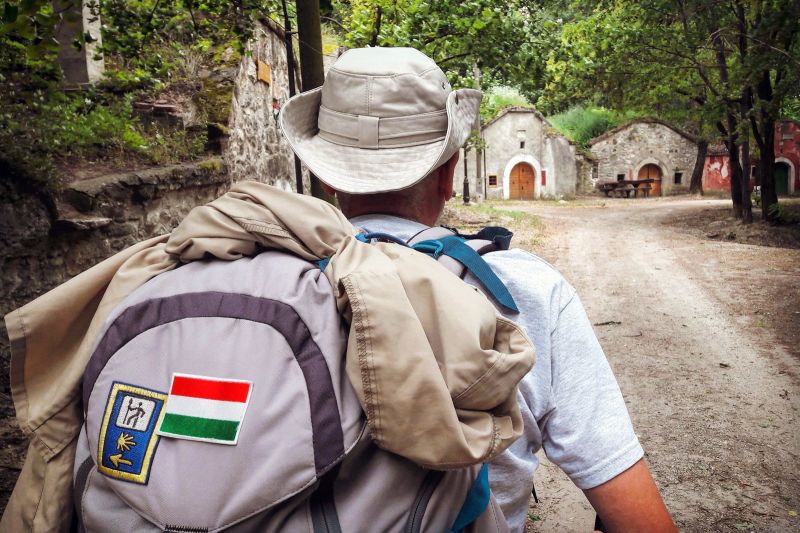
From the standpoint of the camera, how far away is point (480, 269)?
1.19m

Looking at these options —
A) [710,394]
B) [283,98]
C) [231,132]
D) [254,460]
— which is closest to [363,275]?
[254,460]

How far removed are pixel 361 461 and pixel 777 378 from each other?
18.5 feet

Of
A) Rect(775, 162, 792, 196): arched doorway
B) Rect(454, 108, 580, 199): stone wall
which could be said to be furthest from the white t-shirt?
Rect(775, 162, 792, 196): arched doorway

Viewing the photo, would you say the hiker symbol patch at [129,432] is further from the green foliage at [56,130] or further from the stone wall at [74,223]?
the green foliage at [56,130]

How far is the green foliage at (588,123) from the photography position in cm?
3612

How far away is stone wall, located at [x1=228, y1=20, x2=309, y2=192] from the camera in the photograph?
23.3ft

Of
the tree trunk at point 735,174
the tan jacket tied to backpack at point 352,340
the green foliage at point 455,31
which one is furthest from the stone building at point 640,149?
the tan jacket tied to backpack at point 352,340

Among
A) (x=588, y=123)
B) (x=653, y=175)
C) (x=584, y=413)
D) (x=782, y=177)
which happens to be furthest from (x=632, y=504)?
(x=782, y=177)

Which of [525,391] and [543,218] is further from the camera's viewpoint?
[543,218]

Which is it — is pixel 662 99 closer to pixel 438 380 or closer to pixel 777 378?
pixel 777 378

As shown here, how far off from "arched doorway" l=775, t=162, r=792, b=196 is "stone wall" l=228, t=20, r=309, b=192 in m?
36.3

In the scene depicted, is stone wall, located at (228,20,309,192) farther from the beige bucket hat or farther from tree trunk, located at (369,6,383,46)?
the beige bucket hat

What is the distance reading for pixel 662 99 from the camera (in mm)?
18359

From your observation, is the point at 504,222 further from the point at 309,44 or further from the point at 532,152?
the point at 532,152
